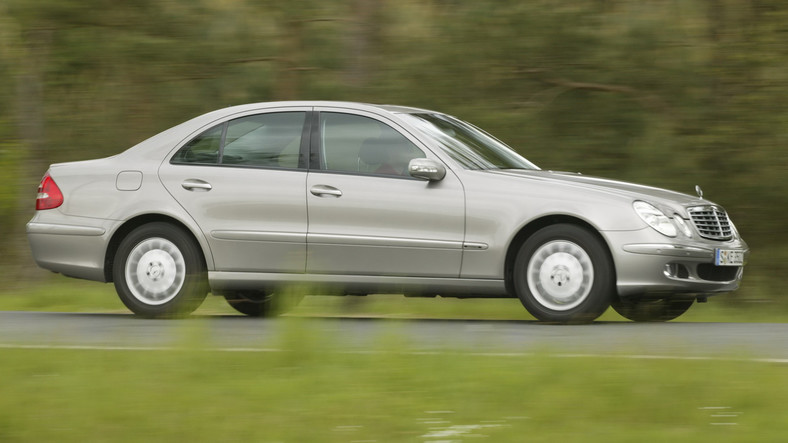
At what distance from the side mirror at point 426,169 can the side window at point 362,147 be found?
9.1 inches

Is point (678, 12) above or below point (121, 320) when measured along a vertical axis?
above

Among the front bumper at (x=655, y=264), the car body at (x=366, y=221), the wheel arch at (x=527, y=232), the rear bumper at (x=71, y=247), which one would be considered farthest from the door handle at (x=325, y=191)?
the front bumper at (x=655, y=264)

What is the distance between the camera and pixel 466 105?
13.2 meters

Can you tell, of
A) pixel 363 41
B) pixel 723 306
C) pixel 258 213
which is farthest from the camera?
pixel 363 41

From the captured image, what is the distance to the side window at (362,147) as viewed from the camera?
356 inches

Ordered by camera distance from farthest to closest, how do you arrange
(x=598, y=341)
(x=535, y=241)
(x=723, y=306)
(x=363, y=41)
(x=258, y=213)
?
(x=363, y=41) → (x=723, y=306) → (x=258, y=213) → (x=535, y=241) → (x=598, y=341)

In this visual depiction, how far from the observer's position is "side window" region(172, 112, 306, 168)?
934 cm

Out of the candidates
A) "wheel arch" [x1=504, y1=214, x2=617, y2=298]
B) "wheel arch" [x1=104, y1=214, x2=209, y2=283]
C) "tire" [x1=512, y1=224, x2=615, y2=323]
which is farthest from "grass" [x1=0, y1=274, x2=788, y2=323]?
"tire" [x1=512, y1=224, x2=615, y2=323]

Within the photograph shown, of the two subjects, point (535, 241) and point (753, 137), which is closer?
point (535, 241)

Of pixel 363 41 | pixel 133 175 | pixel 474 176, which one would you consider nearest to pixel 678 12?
pixel 363 41

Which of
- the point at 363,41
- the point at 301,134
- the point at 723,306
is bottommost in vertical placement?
the point at 723,306

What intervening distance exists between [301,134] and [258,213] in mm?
682

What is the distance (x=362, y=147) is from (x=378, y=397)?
3.95 metres

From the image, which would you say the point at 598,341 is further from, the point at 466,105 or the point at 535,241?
the point at 466,105
